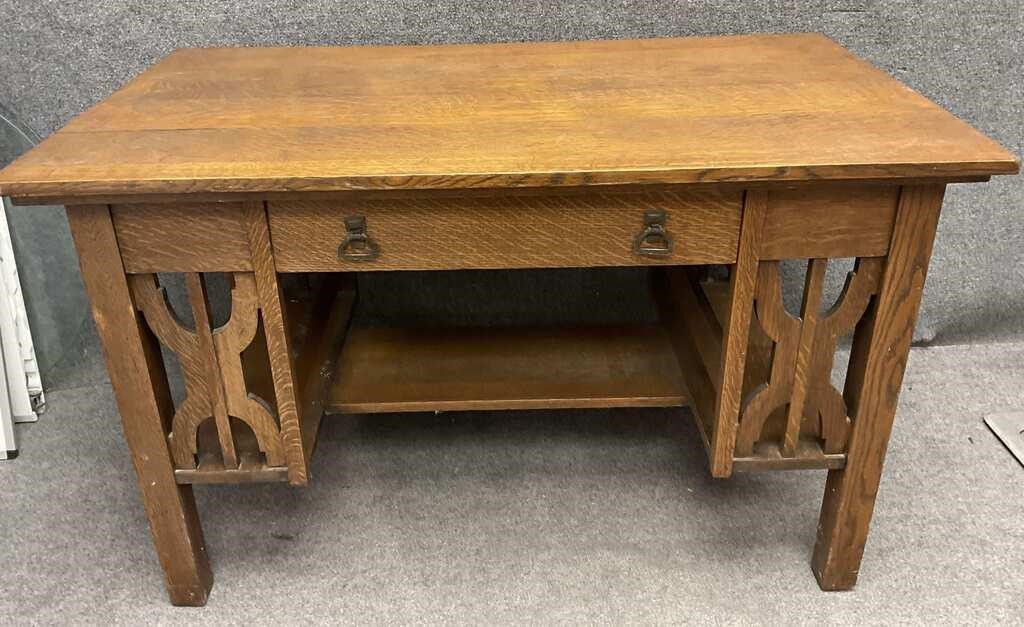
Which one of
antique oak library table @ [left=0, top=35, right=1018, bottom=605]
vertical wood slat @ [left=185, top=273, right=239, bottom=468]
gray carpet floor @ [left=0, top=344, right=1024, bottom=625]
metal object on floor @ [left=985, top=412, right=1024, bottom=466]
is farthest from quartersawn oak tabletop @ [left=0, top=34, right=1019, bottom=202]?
metal object on floor @ [left=985, top=412, right=1024, bottom=466]

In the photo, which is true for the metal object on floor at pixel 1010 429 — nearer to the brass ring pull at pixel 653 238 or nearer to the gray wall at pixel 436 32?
the gray wall at pixel 436 32

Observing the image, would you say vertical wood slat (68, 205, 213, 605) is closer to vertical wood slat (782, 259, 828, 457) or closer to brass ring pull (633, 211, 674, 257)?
brass ring pull (633, 211, 674, 257)

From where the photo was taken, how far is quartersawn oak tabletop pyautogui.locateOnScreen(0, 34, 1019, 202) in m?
0.86

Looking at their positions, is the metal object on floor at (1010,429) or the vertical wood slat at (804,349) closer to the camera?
the vertical wood slat at (804,349)

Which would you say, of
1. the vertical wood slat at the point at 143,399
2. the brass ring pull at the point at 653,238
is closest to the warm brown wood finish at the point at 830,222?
the brass ring pull at the point at 653,238

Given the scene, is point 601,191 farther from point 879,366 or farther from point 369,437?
point 369,437

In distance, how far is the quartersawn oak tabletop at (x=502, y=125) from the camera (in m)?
0.86

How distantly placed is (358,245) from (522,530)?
582 millimetres

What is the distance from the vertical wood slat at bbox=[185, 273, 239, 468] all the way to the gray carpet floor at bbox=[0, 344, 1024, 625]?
0.27 meters

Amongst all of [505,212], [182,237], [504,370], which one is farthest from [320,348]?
[505,212]

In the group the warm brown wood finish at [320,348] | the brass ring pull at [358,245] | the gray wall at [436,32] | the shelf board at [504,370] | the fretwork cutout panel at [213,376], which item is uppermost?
the gray wall at [436,32]

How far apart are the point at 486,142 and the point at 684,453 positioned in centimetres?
76

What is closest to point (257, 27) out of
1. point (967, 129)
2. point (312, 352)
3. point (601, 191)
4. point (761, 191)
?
point (312, 352)

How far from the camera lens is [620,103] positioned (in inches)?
41.3
